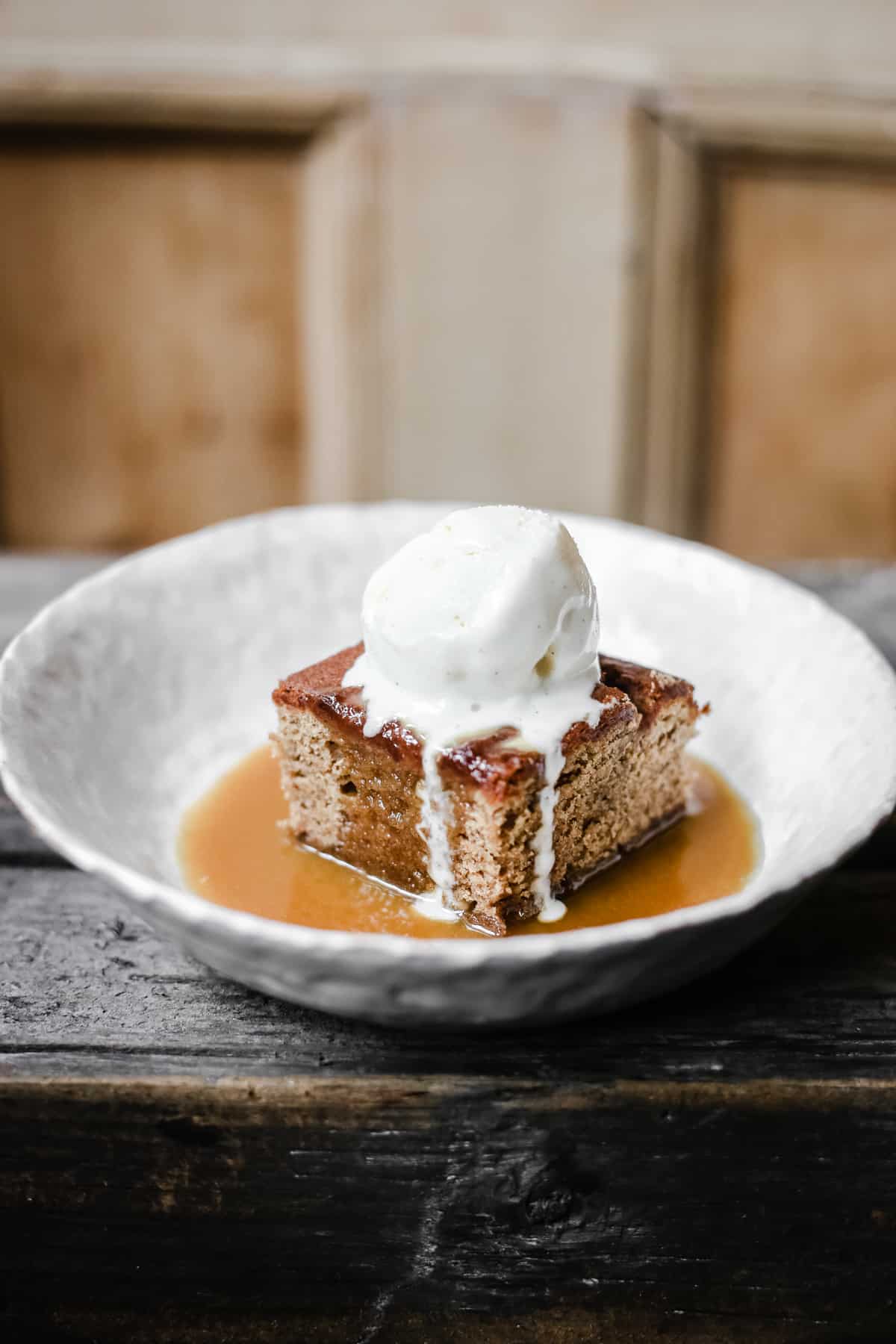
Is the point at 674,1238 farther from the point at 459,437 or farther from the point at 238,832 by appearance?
the point at 459,437

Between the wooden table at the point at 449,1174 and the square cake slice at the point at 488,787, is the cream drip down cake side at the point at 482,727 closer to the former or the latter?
the square cake slice at the point at 488,787

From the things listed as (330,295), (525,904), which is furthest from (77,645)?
(330,295)

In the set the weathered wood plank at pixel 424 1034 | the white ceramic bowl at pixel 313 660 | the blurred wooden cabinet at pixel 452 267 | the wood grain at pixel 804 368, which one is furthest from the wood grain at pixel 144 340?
the weathered wood plank at pixel 424 1034

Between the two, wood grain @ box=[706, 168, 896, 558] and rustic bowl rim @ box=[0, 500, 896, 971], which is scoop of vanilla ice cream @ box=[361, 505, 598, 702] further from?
wood grain @ box=[706, 168, 896, 558]

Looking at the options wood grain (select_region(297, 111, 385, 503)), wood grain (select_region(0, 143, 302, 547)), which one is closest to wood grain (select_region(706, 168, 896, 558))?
wood grain (select_region(297, 111, 385, 503))

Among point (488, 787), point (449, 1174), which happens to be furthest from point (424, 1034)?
point (488, 787)

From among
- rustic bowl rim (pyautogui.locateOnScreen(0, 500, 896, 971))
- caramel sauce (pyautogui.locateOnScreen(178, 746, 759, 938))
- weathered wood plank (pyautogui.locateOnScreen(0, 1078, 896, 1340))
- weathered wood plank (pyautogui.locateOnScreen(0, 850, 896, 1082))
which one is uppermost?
rustic bowl rim (pyautogui.locateOnScreen(0, 500, 896, 971))
